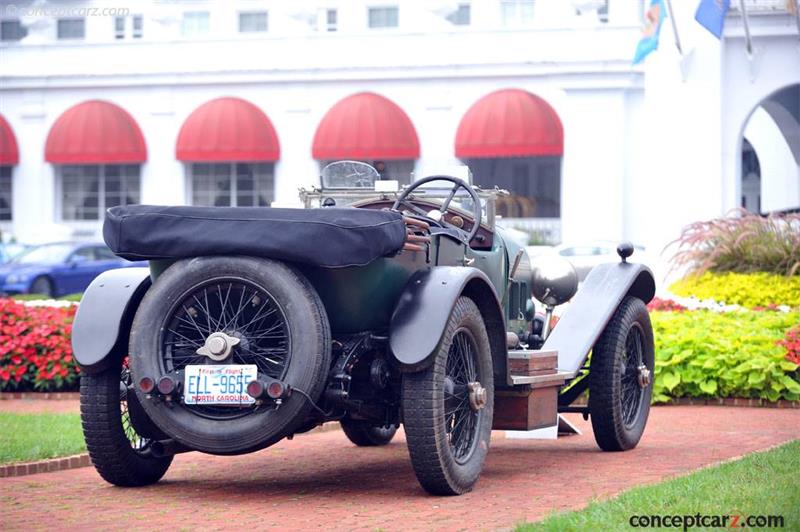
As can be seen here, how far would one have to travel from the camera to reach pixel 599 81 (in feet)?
108

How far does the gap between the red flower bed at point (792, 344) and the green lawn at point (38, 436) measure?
241 inches

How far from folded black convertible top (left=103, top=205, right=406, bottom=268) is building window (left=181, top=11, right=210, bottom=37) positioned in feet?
104

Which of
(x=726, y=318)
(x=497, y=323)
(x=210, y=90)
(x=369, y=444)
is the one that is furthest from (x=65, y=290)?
(x=497, y=323)

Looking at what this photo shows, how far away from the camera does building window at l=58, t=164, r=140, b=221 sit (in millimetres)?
37281

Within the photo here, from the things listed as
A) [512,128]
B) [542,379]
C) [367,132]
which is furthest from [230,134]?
[542,379]

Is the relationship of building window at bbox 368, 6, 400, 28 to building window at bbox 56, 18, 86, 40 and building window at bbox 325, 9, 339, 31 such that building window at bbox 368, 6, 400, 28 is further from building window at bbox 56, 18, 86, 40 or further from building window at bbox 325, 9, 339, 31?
building window at bbox 56, 18, 86, 40

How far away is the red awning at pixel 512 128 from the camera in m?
32.5

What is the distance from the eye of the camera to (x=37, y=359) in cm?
1309

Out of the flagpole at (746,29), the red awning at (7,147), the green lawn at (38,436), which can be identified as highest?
the flagpole at (746,29)

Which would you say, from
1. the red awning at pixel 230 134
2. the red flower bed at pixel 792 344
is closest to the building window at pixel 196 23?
the red awning at pixel 230 134

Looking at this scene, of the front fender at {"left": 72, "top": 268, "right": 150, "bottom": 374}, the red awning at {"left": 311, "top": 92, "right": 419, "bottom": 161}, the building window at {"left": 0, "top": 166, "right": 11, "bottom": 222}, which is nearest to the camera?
the front fender at {"left": 72, "top": 268, "right": 150, "bottom": 374}

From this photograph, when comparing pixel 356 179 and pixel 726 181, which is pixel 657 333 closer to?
pixel 356 179

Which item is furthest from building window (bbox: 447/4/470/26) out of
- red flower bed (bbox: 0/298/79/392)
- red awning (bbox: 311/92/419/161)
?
red flower bed (bbox: 0/298/79/392)

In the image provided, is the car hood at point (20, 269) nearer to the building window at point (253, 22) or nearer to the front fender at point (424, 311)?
the building window at point (253, 22)
